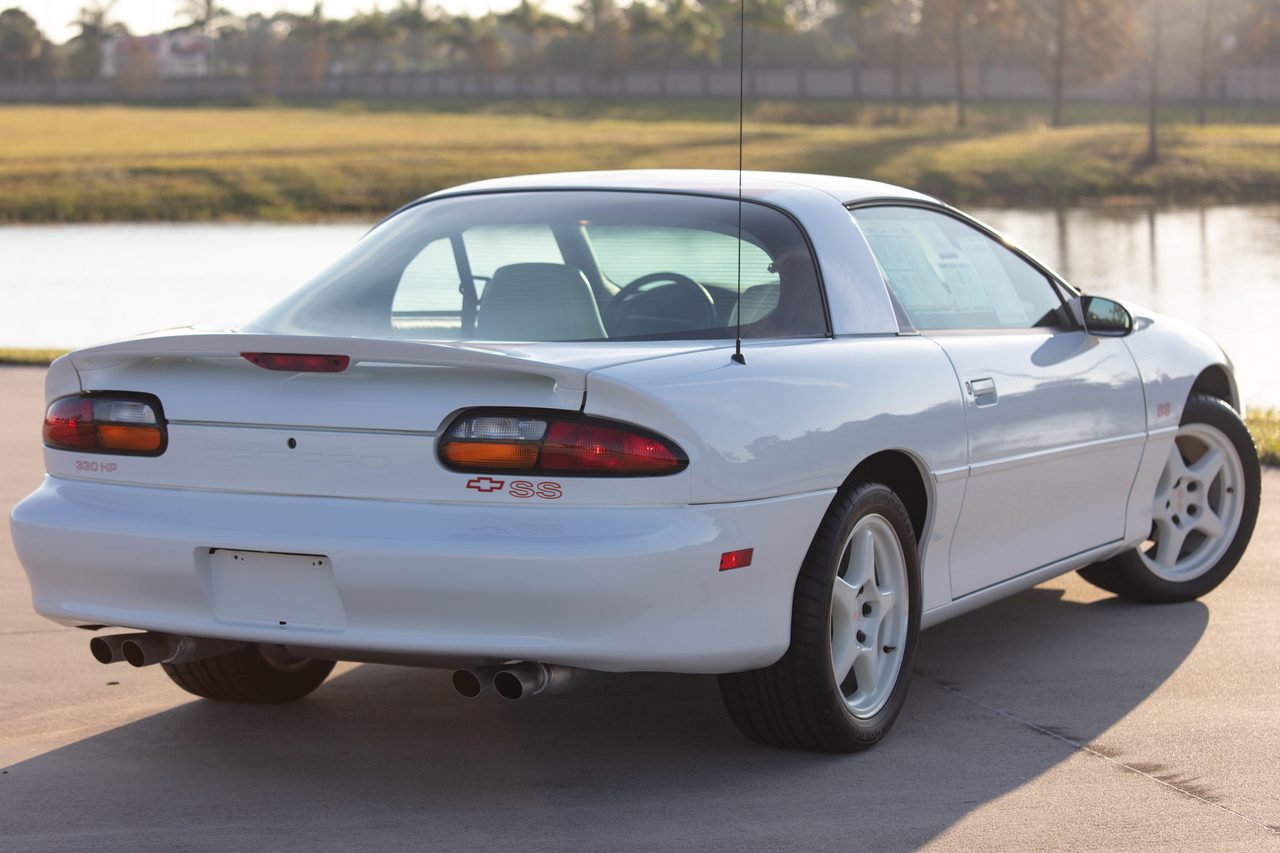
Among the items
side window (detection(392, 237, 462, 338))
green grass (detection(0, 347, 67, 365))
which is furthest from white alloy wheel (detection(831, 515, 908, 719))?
green grass (detection(0, 347, 67, 365))

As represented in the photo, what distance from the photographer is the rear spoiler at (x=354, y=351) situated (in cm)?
312

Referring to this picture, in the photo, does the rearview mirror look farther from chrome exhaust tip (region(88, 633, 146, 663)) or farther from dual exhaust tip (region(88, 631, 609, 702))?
chrome exhaust tip (region(88, 633, 146, 663))

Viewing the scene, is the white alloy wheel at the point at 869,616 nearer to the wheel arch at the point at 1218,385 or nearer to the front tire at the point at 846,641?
the front tire at the point at 846,641

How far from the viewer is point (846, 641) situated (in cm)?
369

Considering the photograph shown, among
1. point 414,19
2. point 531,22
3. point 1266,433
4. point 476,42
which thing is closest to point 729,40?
point 531,22

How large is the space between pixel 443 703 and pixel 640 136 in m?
63.4

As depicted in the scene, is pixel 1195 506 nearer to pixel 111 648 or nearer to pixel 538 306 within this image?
pixel 538 306

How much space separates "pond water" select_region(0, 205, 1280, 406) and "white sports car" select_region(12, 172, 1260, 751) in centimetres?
787

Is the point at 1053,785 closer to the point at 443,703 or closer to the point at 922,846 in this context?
the point at 922,846

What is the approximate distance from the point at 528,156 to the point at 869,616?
51265 mm

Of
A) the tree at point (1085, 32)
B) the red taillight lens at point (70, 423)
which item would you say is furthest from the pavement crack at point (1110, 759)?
the tree at point (1085, 32)

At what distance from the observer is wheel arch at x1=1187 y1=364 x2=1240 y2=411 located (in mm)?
5449

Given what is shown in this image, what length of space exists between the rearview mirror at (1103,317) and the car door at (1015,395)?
1.7 inches

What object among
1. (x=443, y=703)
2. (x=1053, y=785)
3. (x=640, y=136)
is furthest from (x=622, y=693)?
(x=640, y=136)
